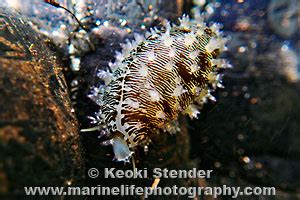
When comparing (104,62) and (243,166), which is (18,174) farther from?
(243,166)

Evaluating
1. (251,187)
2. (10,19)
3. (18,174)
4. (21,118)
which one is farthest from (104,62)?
(251,187)

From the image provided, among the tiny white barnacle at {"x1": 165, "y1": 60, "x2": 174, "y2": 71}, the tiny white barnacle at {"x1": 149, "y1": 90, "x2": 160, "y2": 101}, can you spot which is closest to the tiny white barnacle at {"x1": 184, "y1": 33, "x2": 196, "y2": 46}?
the tiny white barnacle at {"x1": 165, "y1": 60, "x2": 174, "y2": 71}

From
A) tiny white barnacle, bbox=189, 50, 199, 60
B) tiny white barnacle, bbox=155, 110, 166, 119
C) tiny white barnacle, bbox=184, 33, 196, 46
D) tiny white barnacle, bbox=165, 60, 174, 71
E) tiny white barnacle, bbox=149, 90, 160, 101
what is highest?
tiny white barnacle, bbox=184, 33, 196, 46

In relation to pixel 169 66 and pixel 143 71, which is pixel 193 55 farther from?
pixel 143 71

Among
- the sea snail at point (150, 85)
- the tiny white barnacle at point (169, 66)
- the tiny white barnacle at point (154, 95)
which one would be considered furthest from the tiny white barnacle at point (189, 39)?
the tiny white barnacle at point (154, 95)

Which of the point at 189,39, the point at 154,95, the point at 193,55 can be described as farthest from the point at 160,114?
the point at 189,39

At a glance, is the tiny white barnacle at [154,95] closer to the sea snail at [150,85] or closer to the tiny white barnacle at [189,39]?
the sea snail at [150,85]

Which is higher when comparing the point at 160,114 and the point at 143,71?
the point at 143,71

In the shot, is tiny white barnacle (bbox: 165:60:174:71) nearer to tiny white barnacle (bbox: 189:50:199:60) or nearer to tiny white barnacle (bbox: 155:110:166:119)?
tiny white barnacle (bbox: 189:50:199:60)
